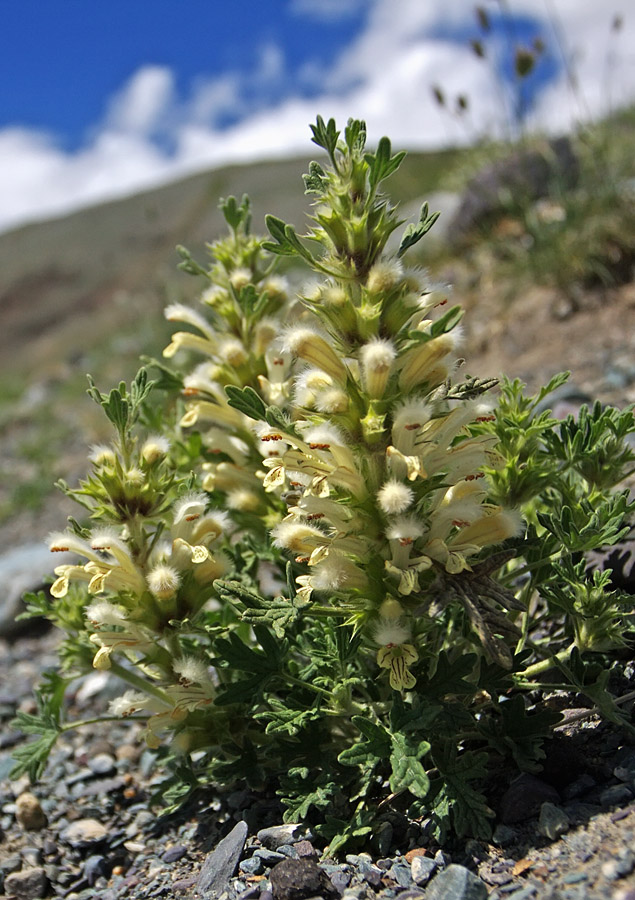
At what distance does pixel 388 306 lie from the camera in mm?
2189

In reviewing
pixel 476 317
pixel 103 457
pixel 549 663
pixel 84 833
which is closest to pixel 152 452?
pixel 103 457

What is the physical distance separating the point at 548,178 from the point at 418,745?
9506mm

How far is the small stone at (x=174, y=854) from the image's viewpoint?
274cm

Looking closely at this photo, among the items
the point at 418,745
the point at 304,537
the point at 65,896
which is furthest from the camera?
the point at 65,896

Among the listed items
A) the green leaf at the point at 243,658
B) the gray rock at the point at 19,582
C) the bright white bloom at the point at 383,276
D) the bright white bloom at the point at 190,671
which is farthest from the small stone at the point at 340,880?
the gray rock at the point at 19,582

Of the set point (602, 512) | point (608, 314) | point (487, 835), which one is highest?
point (608, 314)

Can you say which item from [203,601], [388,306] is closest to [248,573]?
[203,601]

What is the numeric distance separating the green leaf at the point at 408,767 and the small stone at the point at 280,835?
0.57 meters

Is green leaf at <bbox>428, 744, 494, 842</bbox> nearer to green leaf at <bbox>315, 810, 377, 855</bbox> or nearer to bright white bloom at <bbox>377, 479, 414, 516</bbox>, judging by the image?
green leaf at <bbox>315, 810, 377, 855</bbox>

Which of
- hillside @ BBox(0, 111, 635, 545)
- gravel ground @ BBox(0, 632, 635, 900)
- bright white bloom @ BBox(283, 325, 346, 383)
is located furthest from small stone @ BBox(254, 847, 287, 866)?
hillside @ BBox(0, 111, 635, 545)

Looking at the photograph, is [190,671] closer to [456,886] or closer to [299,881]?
[299,881]

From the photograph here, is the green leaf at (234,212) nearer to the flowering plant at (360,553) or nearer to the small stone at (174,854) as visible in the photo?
the flowering plant at (360,553)

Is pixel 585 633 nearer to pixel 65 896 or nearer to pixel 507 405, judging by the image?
pixel 507 405

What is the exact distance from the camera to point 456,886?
1974 mm
